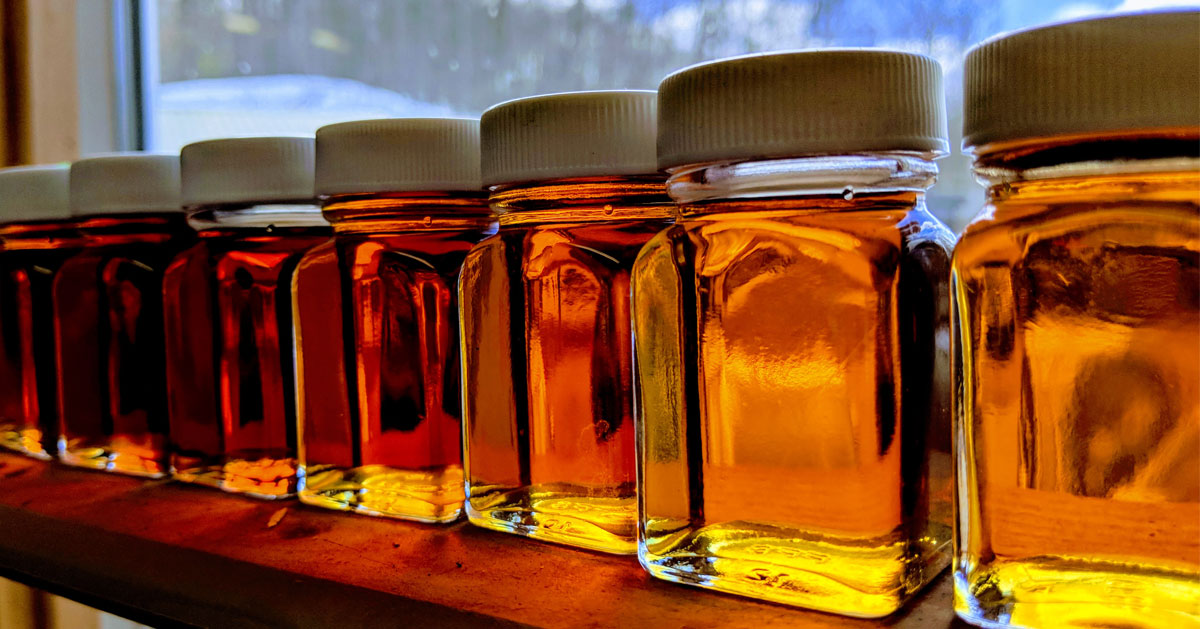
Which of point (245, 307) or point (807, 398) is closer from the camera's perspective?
point (807, 398)

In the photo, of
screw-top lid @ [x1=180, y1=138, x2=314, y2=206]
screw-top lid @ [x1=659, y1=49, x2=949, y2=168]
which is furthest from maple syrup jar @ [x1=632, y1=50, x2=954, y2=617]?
screw-top lid @ [x1=180, y1=138, x2=314, y2=206]

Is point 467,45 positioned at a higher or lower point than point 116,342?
higher

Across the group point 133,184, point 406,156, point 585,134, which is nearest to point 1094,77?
point 585,134

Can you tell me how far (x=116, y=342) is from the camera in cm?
59

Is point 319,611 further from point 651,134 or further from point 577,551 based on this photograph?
point 651,134

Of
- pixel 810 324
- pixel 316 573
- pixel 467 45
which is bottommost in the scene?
pixel 316 573

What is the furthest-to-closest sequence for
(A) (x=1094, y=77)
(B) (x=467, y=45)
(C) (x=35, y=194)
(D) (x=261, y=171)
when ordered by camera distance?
1. (B) (x=467, y=45)
2. (C) (x=35, y=194)
3. (D) (x=261, y=171)
4. (A) (x=1094, y=77)

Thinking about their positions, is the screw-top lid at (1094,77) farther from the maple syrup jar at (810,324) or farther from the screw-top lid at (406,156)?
the screw-top lid at (406,156)

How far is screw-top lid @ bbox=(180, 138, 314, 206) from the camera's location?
0.53m

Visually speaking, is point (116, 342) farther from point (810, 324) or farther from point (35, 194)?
point (810, 324)

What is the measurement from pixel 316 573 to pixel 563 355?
15 cm

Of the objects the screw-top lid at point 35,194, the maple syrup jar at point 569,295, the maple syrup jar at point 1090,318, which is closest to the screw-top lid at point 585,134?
the maple syrup jar at point 569,295

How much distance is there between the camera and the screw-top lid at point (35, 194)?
0.64 metres

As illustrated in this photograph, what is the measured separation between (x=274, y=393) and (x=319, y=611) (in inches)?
7.2
